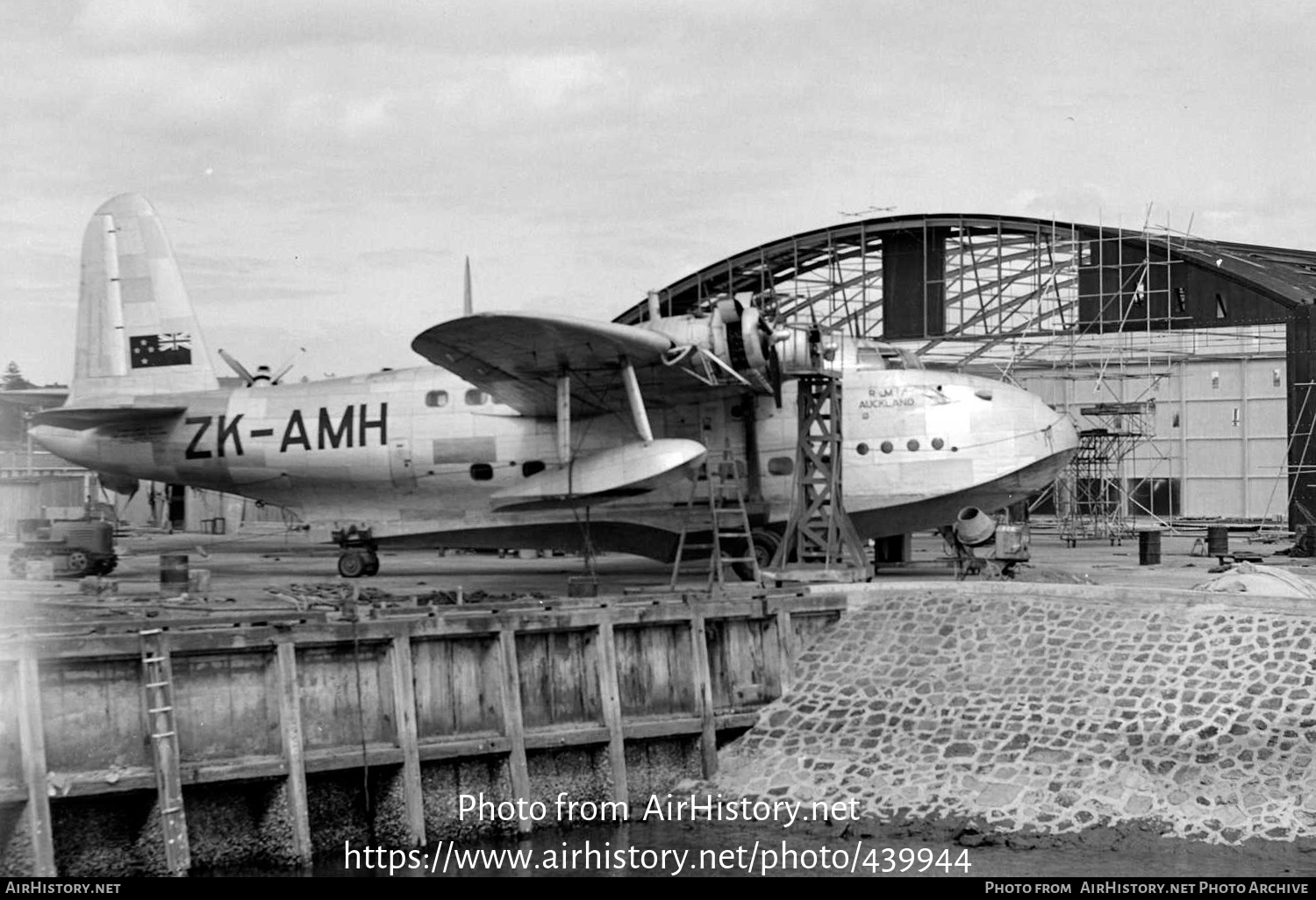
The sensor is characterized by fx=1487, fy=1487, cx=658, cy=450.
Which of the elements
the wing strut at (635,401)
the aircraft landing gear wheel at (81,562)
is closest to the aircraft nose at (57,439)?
the aircraft landing gear wheel at (81,562)

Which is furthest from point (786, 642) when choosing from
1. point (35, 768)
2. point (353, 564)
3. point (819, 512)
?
point (353, 564)

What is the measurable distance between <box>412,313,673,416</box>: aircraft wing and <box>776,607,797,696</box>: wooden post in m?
6.48

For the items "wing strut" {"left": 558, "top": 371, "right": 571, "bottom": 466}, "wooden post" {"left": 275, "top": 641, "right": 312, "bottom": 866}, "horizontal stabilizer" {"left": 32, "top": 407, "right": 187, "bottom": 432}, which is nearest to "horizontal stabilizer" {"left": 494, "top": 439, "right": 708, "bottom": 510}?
"wing strut" {"left": 558, "top": 371, "right": 571, "bottom": 466}

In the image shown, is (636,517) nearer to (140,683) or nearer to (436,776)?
(436,776)

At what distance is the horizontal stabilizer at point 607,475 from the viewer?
2656cm

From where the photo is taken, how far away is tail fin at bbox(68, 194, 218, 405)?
109ft

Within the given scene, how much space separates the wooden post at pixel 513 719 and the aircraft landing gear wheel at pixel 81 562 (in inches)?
545

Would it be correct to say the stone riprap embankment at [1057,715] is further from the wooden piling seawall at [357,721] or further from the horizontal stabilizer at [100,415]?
the horizontal stabilizer at [100,415]

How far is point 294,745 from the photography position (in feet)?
55.7

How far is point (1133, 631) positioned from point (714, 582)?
297 inches

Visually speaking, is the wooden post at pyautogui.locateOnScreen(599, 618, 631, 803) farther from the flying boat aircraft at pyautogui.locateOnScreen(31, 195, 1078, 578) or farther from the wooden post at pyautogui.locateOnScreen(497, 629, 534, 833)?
the flying boat aircraft at pyautogui.locateOnScreen(31, 195, 1078, 578)

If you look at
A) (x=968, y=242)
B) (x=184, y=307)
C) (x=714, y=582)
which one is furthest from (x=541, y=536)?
(x=968, y=242)

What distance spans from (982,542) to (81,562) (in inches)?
728

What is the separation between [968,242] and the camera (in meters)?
54.8
